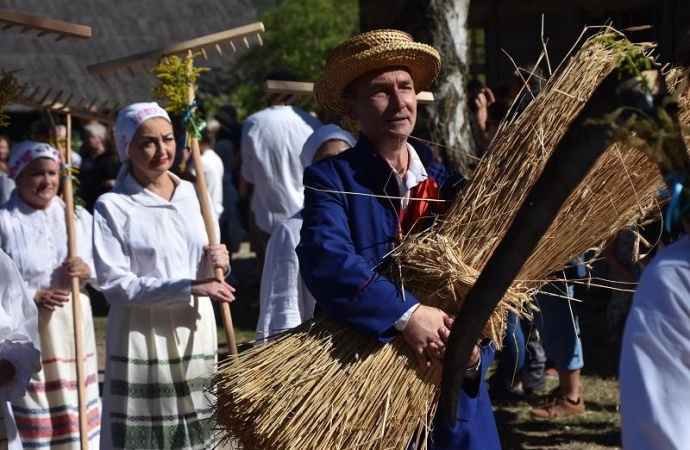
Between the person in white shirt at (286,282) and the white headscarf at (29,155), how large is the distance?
6.59ft

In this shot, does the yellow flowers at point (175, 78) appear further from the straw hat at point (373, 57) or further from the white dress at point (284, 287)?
the straw hat at point (373, 57)

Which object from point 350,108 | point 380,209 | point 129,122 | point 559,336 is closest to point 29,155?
point 129,122

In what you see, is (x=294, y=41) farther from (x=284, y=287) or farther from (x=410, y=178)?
(x=410, y=178)

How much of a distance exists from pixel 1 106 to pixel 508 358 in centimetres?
388

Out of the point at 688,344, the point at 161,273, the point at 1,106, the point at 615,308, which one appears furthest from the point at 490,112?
the point at 688,344

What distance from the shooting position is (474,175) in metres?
3.49

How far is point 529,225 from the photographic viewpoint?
265 centimetres

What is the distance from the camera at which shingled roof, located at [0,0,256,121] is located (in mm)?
15984

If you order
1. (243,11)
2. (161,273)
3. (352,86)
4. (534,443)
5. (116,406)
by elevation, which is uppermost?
(243,11)

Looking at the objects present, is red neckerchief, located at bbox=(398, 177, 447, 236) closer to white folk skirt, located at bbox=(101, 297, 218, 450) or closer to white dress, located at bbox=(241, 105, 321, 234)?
white folk skirt, located at bbox=(101, 297, 218, 450)

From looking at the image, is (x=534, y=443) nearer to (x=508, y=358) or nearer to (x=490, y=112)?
(x=508, y=358)

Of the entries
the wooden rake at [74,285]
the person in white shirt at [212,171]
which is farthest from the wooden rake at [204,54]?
the person in white shirt at [212,171]

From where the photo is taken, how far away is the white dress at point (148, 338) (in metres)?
5.22

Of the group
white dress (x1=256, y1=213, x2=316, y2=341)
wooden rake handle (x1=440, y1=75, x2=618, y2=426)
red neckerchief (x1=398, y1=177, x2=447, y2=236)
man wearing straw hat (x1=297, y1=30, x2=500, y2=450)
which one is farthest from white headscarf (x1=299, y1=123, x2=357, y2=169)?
wooden rake handle (x1=440, y1=75, x2=618, y2=426)
